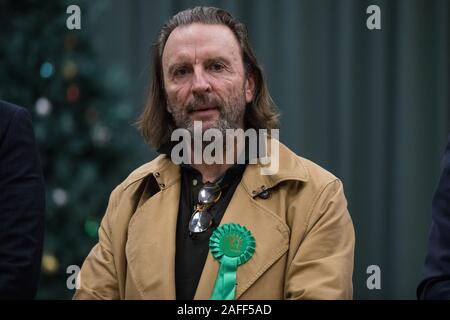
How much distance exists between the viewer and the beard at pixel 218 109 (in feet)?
6.48

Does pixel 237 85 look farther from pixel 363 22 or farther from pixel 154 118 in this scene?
pixel 363 22

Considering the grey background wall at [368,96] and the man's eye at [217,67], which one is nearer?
the man's eye at [217,67]

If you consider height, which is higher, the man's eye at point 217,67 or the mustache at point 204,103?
the man's eye at point 217,67

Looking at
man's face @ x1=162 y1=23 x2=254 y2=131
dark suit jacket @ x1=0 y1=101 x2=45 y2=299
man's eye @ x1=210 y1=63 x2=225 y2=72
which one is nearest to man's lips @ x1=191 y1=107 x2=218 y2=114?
man's face @ x1=162 y1=23 x2=254 y2=131

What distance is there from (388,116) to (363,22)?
518mm

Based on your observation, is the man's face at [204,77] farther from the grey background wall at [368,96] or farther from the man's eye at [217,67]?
the grey background wall at [368,96]

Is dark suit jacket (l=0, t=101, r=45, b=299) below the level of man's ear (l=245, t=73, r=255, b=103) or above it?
below

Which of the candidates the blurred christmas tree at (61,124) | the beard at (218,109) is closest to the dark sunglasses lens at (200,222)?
the beard at (218,109)

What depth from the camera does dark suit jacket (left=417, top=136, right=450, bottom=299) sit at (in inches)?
57.6

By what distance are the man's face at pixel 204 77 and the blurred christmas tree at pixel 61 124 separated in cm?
109

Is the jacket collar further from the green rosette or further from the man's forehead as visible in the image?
the man's forehead

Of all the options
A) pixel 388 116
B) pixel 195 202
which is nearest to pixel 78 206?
pixel 195 202

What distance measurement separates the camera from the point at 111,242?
6.47 feet

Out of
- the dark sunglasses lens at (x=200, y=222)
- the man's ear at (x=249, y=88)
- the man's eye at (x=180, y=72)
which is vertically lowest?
the dark sunglasses lens at (x=200, y=222)
